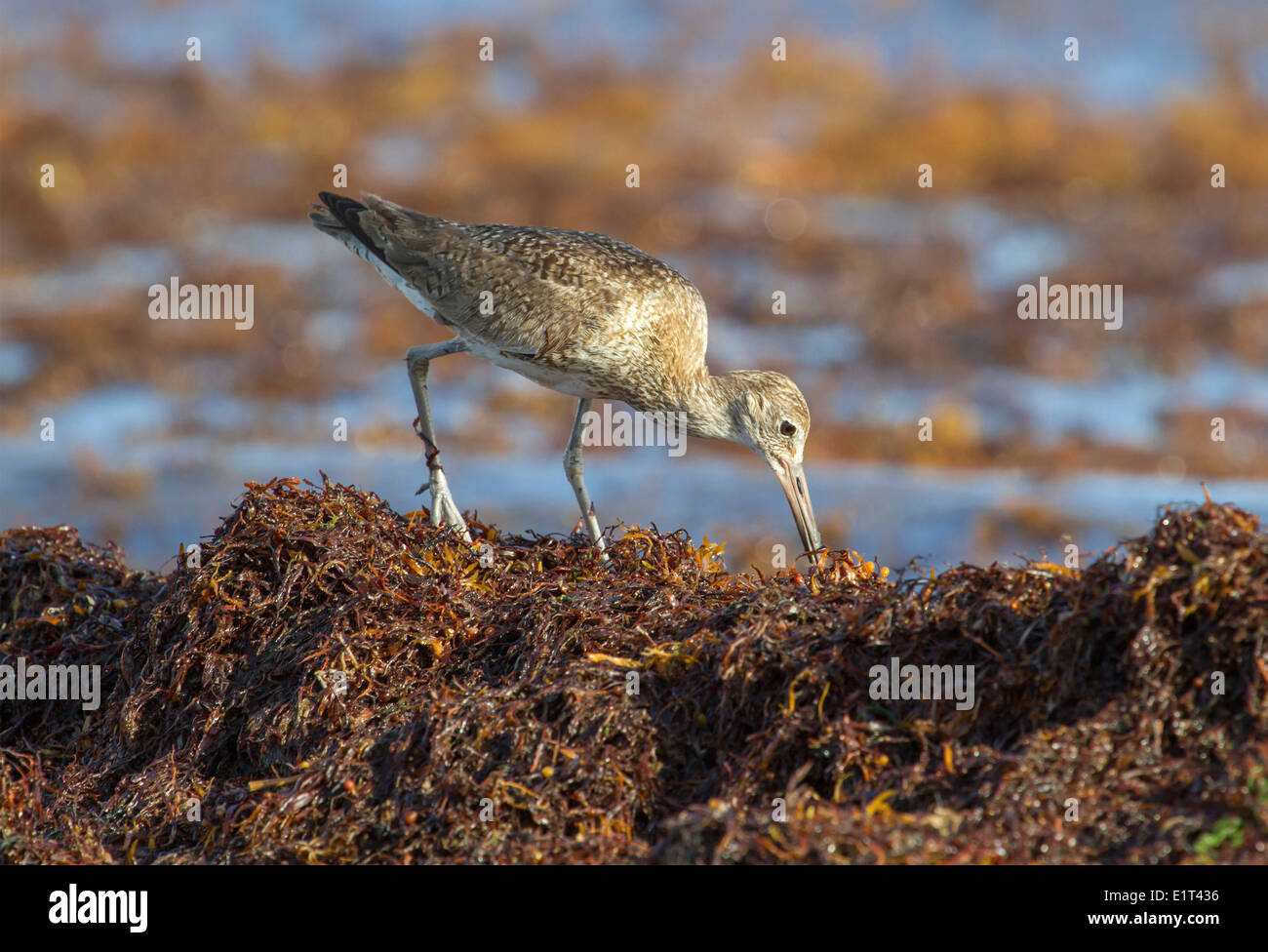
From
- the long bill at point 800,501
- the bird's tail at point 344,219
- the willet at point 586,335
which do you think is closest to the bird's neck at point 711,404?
the willet at point 586,335

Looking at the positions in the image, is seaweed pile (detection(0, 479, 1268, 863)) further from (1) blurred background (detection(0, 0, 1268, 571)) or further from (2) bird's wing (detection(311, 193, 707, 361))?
(1) blurred background (detection(0, 0, 1268, 571))

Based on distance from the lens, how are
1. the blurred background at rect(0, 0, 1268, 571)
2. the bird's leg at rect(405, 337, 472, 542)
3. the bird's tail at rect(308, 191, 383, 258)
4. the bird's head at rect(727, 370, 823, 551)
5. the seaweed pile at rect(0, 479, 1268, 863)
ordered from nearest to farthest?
the seaweed pile at rect(0, 479, 1268, 863) → the bird's leg at rect(405, 337, 472, 542) → the bird's head at rect(727, 370, 823, 551) → the bird's tail at rect(308, 191, 383, 258) → the blurred background at rect(0, 0, 1268, 571)

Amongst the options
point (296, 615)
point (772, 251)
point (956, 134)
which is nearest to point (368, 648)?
point (296, 615)

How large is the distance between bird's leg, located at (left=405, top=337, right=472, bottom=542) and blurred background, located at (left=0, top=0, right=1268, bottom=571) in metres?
4.30

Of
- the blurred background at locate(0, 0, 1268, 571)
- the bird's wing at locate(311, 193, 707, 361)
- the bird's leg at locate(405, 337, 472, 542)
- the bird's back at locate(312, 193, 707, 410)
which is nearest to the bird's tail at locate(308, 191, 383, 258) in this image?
the bird's wing at locate(311, 193, 707, 361)

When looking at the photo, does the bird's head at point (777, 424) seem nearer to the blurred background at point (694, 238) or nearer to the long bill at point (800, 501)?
the long bill at point (800, 501)

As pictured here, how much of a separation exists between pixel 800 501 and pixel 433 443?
1999mm

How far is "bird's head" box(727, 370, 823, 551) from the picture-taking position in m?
7.34

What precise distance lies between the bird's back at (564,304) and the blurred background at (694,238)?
4.45 metres

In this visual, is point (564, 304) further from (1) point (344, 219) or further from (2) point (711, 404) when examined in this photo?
(1) point (344, 219)

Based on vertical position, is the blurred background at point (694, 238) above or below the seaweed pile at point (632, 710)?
above

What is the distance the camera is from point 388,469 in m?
14.2

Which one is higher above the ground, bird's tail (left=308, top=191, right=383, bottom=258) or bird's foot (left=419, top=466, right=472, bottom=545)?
bird's tail (left=308, top=191, right=383, bottom=258)

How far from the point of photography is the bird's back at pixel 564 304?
714 centimetres
